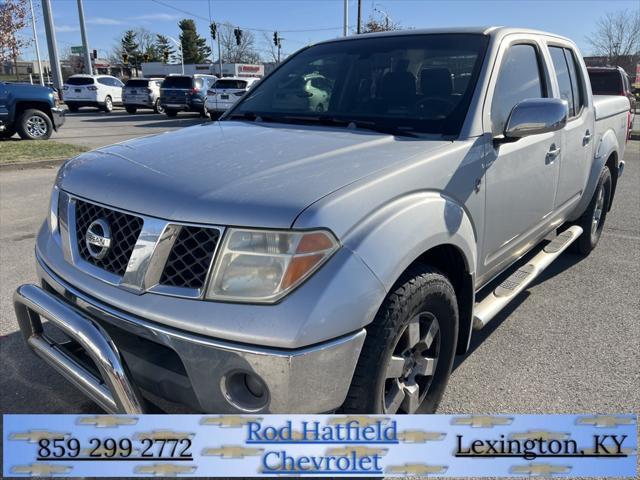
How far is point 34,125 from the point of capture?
12.6 metres

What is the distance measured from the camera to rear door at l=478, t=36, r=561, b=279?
9.08ft

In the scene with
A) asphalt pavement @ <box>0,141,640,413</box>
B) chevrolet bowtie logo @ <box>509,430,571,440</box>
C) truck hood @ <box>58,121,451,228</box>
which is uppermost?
truck hood @ <box>58,121,451,228</box>

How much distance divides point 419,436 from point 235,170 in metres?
1.24

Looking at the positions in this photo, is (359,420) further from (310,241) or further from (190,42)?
(190,42)

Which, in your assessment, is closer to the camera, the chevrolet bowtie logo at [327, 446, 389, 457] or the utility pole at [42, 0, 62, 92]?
the chevrolet bowtie logo at [327, 446, 389, 457]

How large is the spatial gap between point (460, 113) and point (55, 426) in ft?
7.46

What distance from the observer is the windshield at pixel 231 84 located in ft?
63.9

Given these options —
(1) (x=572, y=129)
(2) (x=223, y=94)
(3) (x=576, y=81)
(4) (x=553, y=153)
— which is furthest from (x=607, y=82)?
(2) (x=223, y=94)

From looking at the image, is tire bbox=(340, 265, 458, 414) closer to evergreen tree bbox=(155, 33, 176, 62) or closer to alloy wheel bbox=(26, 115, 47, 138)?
alloy wheel bbox=(26, 115, 47, 138)

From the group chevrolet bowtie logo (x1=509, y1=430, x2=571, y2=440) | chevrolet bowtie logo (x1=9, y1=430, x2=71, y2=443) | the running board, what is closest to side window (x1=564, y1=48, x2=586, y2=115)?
the running board

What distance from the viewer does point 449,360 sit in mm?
2541

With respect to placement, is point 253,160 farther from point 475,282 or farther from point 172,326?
point 475,282

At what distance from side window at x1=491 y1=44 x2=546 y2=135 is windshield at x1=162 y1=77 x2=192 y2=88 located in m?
19.8

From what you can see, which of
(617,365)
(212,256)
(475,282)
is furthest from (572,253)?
(212,256)
